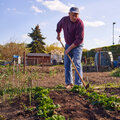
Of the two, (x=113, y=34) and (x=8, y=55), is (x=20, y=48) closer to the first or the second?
(x=8, y=55)

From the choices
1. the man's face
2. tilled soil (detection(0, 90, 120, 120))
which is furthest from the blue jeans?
tilled soil (detection(0, 90, 120, 120))

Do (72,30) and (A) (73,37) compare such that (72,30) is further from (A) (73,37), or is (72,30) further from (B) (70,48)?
(B) (70,48)

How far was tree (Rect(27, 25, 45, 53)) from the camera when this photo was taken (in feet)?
105

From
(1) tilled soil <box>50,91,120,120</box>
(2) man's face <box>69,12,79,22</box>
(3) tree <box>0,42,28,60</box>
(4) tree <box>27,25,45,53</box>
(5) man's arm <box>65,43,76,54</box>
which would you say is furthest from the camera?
(4) tree <box>27,25,45,53</box>

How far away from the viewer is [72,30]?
3.72 metres

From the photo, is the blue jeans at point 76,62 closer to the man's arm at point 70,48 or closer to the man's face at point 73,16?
the man's arm at point 70,48

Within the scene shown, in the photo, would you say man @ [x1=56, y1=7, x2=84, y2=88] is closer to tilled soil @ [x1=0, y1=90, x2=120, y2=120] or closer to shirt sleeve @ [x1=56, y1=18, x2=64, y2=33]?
shirt sleeve @ [x1=56, y1=18, x2=64, y2=33]

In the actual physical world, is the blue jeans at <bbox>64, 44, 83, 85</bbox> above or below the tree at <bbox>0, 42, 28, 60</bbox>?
below

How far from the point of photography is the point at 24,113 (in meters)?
1.91

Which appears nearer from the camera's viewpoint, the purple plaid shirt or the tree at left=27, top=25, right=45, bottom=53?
the purple plaid shirt

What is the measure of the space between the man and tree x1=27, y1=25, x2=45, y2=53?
92.5 ft

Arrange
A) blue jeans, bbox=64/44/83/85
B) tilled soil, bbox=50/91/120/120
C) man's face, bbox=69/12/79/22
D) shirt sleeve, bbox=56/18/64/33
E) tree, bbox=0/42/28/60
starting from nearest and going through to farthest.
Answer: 1. tilled soil, bbox=50/91/120/120
2. man's face, bbox=69/12/79/22
3. blue jeans, bbox=64/44/83/85
4. shirt sleeve, bbox=56/18/64/33
5. tree, bbox=0/42/28/60

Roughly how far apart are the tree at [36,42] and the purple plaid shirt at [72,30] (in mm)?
28149

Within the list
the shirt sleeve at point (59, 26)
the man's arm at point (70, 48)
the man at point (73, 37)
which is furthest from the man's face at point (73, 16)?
the man's arm at point (70, 48)
